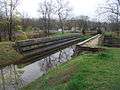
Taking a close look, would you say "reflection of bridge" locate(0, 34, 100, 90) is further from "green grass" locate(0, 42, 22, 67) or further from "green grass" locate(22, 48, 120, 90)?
"green grass" locate(22, 48, 120, 90)

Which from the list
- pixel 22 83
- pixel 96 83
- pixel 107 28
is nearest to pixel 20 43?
pixel 22 83

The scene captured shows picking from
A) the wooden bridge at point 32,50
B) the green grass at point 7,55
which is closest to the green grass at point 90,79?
the green grass at point 7,55

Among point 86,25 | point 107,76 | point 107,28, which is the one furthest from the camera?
point 86,25

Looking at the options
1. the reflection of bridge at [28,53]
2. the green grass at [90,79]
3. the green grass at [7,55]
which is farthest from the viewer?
the green grass at [7,55]

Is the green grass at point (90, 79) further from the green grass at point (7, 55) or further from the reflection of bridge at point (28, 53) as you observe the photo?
the green grass at point (7, 55)

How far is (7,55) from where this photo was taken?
77.5ft

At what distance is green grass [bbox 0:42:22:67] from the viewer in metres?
22.2

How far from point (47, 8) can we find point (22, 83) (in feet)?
156

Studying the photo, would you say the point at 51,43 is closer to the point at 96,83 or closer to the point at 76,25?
the point at 96,83

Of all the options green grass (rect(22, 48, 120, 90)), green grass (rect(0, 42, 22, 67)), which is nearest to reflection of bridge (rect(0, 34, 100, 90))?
green grass (rect(0, 42, 22, 67))

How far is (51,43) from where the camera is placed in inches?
1553

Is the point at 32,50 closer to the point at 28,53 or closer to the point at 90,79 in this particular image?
the point at 28,53

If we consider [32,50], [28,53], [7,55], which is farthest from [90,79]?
[32,50]

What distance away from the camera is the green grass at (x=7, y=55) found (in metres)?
22.2
